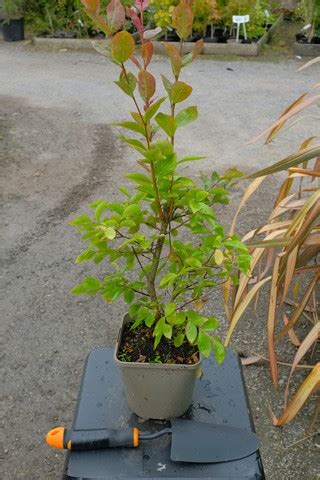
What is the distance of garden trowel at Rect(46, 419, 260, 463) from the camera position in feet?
3.65

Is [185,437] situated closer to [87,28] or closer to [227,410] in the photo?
[227,410]

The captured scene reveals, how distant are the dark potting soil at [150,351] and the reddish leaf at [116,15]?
2.23ft

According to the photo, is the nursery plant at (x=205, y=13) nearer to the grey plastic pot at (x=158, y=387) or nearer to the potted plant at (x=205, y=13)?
the potted plant at (x=205, y=13)

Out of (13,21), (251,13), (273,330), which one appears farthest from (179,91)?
(13,21)

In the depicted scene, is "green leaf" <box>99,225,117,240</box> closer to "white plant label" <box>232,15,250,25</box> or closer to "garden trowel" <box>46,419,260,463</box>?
"garden trowel" <box>46,419,260,463</box>

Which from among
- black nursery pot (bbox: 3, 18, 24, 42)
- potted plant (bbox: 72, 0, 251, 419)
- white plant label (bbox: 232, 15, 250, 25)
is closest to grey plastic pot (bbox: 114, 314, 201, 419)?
potted plant (bbox: 72, 0, 251, 419)

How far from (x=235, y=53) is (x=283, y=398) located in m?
5.42

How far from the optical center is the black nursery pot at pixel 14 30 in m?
7.20

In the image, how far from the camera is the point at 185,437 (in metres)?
1.14

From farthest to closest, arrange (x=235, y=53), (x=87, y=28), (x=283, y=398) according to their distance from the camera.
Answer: (x=87, y=28)
(x=235, y=53)
(x=283, y=398)

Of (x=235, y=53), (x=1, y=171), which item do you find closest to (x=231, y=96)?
(x=235, y=53)

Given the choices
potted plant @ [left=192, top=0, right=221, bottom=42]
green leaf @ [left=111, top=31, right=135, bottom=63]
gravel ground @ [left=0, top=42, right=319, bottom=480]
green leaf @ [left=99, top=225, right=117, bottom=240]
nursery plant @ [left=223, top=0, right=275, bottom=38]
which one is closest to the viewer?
green leaf @ [left=111, top=31, right=135, bottom=63]

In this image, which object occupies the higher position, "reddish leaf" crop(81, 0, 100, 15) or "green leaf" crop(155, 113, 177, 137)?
"reddish leaf" crop(81, 0, 100, 15)

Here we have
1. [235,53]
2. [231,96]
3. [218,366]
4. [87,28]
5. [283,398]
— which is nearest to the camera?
[218,366]
